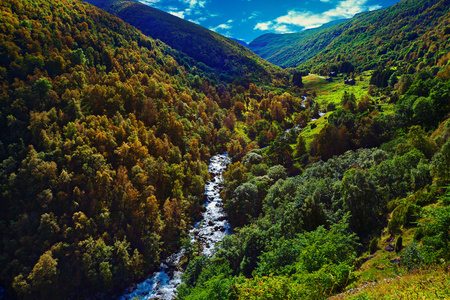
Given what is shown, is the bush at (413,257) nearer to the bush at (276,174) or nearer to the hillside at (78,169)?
the hillside at (78,169)

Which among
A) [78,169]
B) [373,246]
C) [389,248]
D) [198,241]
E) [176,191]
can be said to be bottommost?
[198,241]

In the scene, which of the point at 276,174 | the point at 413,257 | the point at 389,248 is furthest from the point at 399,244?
the point at 276,174

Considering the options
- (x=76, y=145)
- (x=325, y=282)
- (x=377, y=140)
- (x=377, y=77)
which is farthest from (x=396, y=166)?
(x=377, y=77)

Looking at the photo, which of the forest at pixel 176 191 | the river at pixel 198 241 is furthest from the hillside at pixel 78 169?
the river at pixel 198 241

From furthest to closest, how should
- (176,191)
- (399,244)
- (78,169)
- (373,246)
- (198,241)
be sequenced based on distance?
(176,191) < (78,169) < (198,241) < (373,246) < (399,244)

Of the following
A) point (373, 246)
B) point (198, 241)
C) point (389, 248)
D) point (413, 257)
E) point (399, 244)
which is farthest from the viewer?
point (198, 241)

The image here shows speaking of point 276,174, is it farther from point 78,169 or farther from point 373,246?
point 78,169
